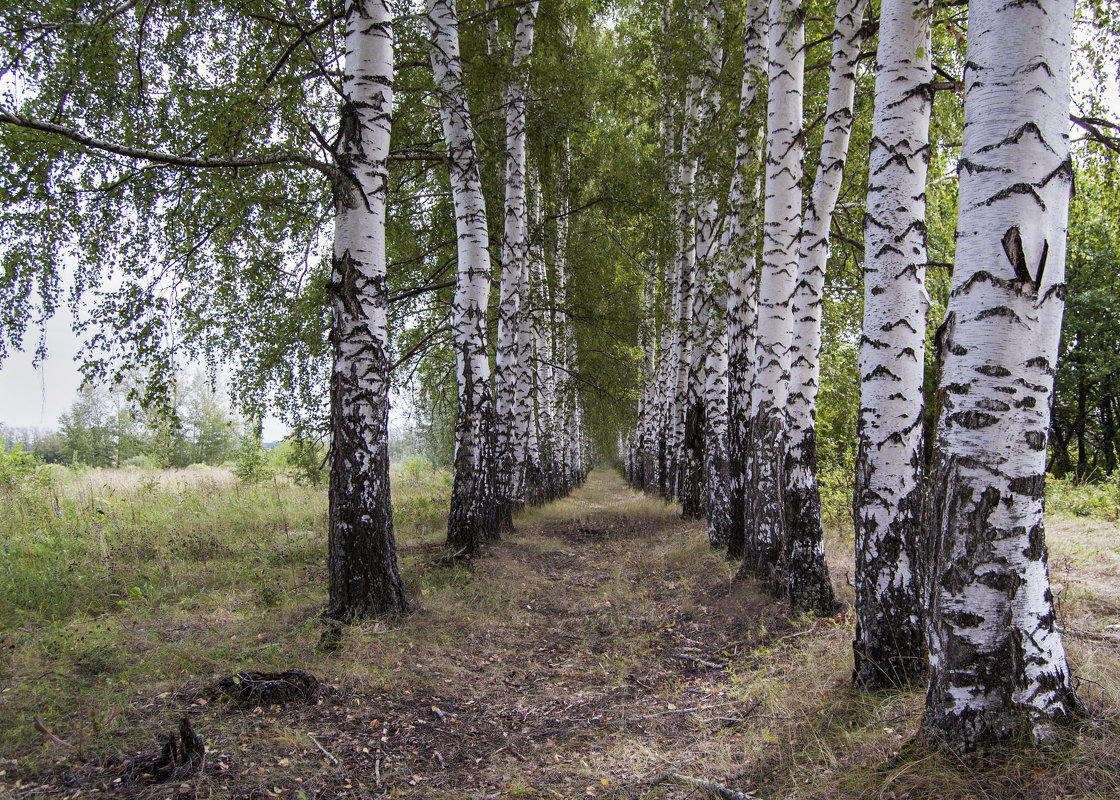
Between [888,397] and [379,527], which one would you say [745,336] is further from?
[379,527]

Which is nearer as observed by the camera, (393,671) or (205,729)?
(205,729)

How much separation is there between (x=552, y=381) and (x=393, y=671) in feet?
42.8

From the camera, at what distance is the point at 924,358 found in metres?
3.90

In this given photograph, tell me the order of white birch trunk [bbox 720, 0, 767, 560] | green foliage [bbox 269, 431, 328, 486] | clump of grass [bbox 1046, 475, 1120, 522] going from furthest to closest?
clump of grass [bbox 1046, 475, 1120, 522]
green foliage [bbox 269, 431, 328, 486]
white birch trunk [bbox 720, 0, 767, 560]

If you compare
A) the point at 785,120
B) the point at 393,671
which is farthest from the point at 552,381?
the point at 393,671

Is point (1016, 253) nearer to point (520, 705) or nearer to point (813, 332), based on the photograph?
point (813, 332)

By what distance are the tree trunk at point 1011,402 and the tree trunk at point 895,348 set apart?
1193 millimetres

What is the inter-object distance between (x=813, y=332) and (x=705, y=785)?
12.1 feet

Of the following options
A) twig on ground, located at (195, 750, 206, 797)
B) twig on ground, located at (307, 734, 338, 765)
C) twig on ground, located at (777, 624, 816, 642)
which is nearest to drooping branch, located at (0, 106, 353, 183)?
twig on ground, located at (195, 750, 206, 797)

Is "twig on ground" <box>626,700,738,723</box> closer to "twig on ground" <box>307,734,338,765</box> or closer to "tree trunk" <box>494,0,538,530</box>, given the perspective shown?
"twig on ground" <box>307,734,338,765</box>

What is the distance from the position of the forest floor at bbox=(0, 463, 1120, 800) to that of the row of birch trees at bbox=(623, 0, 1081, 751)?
1.17ft

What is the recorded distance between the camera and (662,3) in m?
12.1

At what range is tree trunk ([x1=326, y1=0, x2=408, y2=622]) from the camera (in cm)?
508

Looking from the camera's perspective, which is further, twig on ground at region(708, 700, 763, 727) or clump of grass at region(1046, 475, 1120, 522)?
clump of grass at region(1046, 475, 1120, 522)
